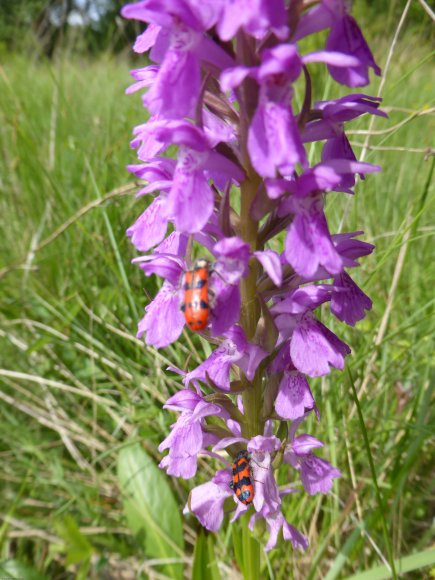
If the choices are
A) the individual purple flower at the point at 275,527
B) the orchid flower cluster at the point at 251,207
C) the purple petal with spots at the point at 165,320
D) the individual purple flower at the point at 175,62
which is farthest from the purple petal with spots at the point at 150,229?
the individual purple flower at the point at 275,527

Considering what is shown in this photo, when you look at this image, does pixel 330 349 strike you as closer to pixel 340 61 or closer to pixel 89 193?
pixel 340 61

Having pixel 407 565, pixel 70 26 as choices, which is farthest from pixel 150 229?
pixel 70 26

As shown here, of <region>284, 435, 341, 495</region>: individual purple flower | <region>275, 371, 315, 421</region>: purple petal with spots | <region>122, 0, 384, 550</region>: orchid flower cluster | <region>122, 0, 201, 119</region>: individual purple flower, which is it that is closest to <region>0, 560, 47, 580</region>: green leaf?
<region>122, 0, 384, 550</region>: orchid flower cluster

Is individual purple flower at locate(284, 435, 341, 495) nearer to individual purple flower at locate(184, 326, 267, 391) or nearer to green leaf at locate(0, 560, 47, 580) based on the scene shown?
individual purple flower at locate(184, 326, 267, 391)

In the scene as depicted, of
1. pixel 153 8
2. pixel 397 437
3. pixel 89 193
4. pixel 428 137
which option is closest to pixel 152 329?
pixel 153 8

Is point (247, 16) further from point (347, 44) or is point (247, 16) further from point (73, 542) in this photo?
point (73, 542)

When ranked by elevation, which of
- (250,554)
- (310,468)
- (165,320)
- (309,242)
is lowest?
(250,554)

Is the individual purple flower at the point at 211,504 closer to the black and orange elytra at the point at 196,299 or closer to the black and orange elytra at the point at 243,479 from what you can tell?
the black and orange elytra at the point at 243,479

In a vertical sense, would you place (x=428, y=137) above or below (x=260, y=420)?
above
